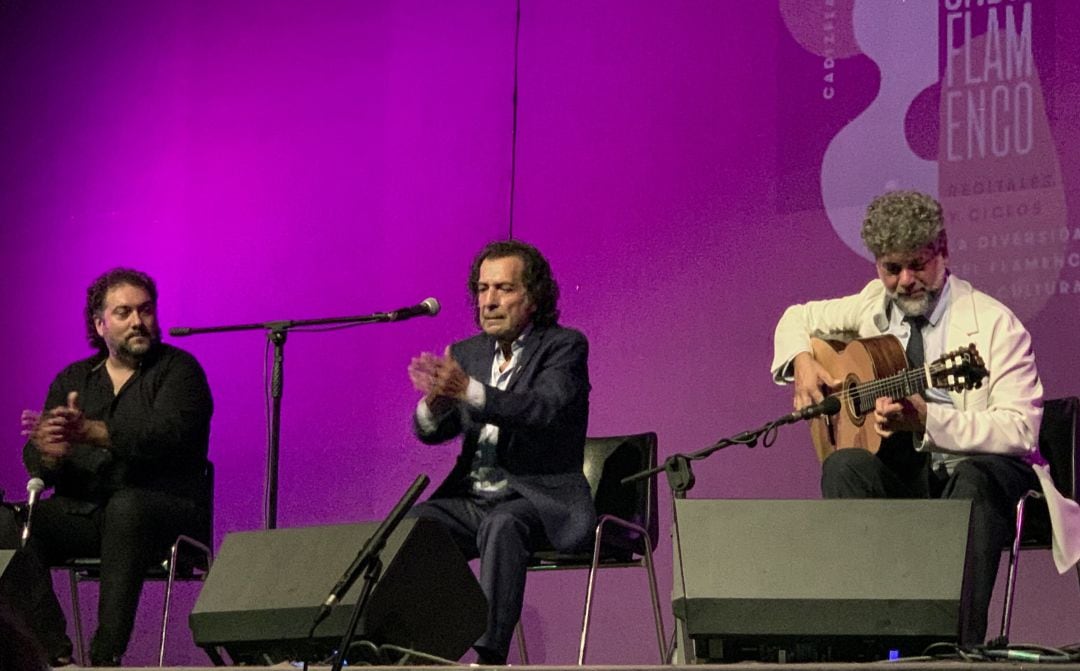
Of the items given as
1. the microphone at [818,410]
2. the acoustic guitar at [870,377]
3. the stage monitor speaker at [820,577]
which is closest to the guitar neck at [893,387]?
the acoustic guitar at [870,377]

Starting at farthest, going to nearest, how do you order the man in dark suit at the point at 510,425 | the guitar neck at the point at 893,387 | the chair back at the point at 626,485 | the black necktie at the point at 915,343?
the chair back at the point at 626,485 → the black necktie at the point at 915,343 → the man in dark suit at the point at 510,425 → the guitar neck at the point at 893,387

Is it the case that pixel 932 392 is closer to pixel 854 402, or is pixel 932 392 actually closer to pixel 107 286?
pixel 854 402

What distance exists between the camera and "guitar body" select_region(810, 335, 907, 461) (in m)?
3.60

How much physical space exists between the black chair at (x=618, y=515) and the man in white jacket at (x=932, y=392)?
48 centimetres

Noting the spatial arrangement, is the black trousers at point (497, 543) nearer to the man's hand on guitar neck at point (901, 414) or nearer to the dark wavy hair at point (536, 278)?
the dark wavy hair at point (536, 278)

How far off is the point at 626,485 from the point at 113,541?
137 cm

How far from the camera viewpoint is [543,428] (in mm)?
3719

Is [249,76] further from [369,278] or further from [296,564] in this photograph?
[296,564]

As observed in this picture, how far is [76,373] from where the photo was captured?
4.61 meters

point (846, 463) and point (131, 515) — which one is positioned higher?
point (846, 463)

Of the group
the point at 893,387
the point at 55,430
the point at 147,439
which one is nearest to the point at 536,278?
the point at 893,387

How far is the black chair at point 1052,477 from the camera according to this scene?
350cm

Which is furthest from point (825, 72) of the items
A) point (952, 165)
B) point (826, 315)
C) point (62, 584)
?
point (62, 584)

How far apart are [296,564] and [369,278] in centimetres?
251
